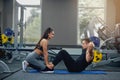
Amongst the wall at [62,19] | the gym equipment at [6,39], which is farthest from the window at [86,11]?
the gym equipment at [6,39]

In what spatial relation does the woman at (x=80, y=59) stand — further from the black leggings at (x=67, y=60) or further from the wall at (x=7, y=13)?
the wall at (x=7, y=13)

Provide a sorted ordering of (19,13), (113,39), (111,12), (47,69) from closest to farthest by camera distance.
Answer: (47,69)
(113,39)
(19,13)
(111,12)

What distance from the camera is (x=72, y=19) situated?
10945 mm

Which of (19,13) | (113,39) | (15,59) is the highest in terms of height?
(19,13)

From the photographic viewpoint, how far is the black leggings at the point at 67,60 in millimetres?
4988

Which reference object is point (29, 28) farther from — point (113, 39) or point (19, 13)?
point (113, 39)

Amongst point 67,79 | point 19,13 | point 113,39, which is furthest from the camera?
point 19,13

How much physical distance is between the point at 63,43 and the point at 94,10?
6.29 feet

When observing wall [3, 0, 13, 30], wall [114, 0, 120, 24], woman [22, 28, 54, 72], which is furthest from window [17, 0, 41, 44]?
woman [22, 28, 54, 72]

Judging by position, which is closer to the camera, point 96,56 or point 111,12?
point 96,56

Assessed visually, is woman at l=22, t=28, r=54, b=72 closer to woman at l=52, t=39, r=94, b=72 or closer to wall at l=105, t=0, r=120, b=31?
woman at l=52, t=39, r=94, b=72

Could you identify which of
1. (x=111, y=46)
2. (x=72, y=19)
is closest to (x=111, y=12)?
(x=72, y=19)

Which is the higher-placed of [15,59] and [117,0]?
[117,0]

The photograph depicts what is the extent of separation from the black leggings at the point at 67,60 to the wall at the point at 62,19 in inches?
230
